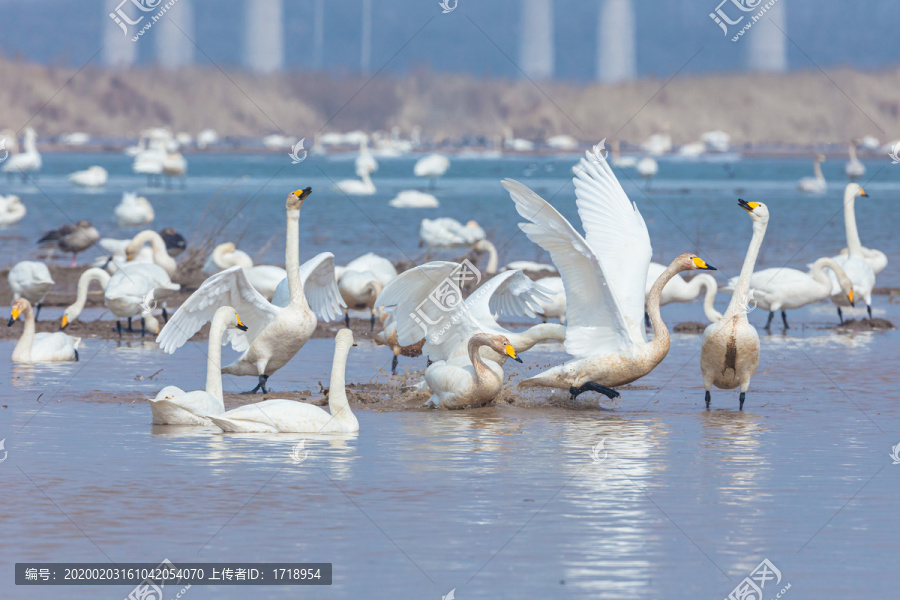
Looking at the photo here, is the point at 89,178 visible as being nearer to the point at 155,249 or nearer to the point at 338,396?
the point at 155,249

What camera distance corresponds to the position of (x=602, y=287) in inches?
416

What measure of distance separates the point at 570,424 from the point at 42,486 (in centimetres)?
386

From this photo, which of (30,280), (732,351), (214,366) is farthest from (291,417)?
(30,280)

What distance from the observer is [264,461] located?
27.6ft

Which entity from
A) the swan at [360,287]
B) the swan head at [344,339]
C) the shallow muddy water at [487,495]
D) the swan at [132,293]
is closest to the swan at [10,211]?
the swan at [132,293]

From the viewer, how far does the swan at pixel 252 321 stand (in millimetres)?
10859

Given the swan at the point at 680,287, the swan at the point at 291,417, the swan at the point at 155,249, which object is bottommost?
the swan at the point at 291,417

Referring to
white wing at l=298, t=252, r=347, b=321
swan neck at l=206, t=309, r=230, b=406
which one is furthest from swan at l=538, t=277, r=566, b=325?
swan neck at l=206, t=309, r=230, b=406

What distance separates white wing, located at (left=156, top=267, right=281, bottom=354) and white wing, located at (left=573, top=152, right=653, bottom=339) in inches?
103

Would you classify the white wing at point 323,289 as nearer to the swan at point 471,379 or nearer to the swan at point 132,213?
the swan at point 471,379

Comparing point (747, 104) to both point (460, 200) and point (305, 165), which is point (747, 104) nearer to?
point (305, 165)

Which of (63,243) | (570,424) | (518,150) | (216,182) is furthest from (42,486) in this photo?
(518,150)

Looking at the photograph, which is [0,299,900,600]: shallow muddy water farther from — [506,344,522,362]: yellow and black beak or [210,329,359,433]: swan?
[506,344,522,362]: yellow and black beak

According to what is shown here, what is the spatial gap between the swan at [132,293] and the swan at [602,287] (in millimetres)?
4583
